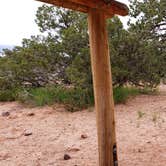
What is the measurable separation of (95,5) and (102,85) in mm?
728

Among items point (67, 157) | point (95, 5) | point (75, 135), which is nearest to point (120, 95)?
point (75, 135)

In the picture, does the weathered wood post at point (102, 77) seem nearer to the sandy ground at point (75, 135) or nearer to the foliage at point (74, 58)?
the sandy ground at point (75, 135)

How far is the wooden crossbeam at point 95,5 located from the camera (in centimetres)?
274

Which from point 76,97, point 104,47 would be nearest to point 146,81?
point 76,97

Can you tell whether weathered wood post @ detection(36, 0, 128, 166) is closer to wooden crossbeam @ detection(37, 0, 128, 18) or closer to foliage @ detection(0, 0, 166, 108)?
wooden crossbeam @ detection(37, 0, 128, 18)

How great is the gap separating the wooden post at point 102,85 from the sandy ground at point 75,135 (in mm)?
653

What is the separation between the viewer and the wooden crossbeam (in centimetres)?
274

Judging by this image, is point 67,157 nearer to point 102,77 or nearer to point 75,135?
point 75,135

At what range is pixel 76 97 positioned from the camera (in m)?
7.21

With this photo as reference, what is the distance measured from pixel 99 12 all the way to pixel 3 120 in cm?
409

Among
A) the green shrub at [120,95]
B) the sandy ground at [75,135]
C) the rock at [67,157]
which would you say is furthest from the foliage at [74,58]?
the rock at [67,157]

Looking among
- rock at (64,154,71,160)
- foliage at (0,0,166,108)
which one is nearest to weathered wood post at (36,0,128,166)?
rock at (64,154,71,160)

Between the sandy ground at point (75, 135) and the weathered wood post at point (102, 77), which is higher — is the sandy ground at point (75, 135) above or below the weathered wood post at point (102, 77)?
below

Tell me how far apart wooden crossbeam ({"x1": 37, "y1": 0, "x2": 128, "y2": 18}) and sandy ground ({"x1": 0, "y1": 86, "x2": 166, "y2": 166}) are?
5.51 feet
